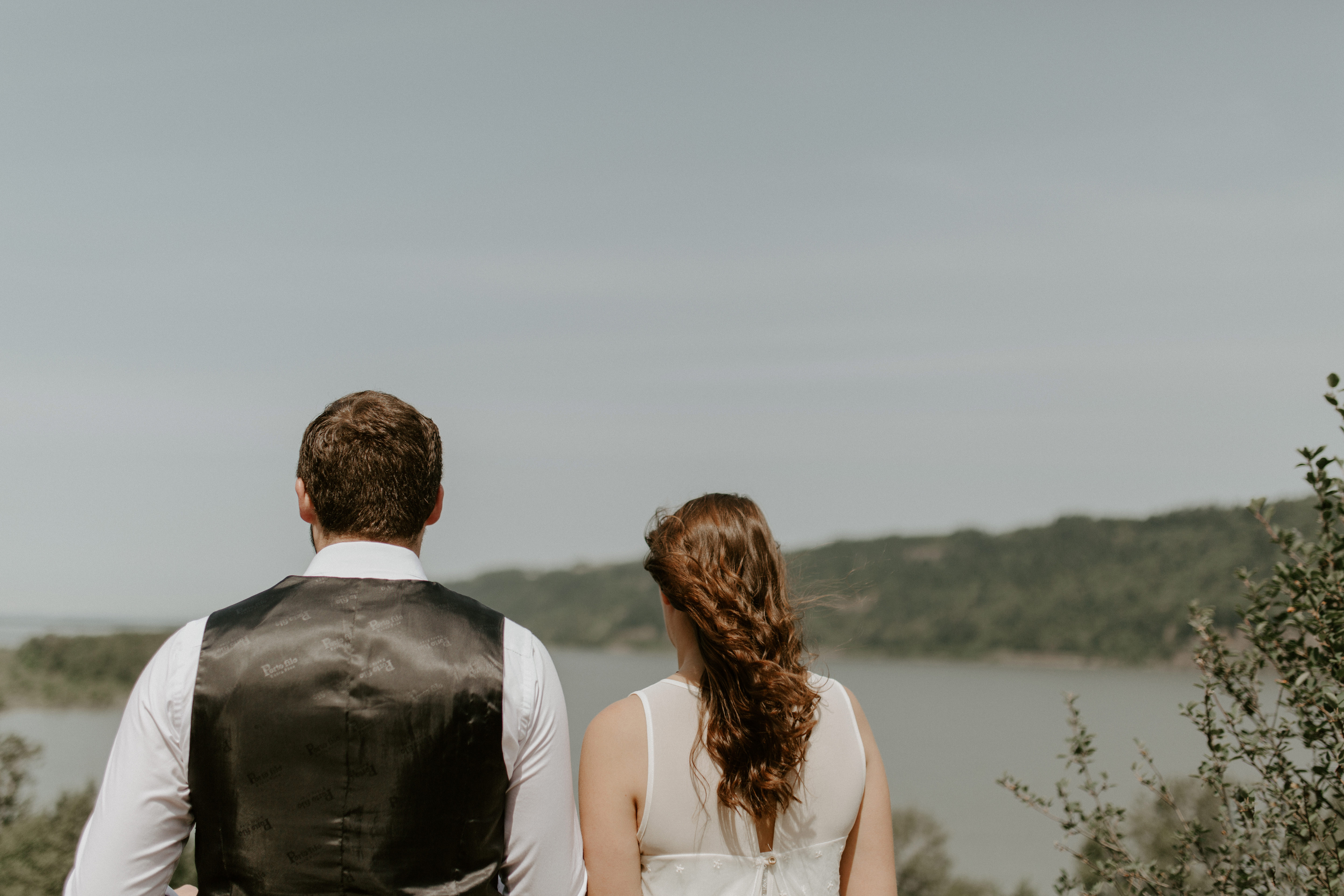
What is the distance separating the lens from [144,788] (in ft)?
5.07

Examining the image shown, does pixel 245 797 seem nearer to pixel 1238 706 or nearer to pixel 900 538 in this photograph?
pixel 1238 706

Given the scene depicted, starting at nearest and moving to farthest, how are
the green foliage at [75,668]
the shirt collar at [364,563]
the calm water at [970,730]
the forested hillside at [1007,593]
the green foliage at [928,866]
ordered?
the shirt collar at [364,563] → the calm water at [970,730] → the green foliage at [75,668] → the green foliage at [928,866] → the forested hillside at [1007,593]

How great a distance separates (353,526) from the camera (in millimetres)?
1720

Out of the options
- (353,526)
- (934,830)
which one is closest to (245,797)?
(353,526)

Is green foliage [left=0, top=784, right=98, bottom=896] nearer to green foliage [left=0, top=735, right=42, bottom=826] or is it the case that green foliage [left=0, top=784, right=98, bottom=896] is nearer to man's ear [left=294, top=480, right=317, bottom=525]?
green foliage [left=0, top=735, right=42, bottom=826]

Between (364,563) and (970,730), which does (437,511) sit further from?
(970,730)

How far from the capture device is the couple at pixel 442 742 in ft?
5.05

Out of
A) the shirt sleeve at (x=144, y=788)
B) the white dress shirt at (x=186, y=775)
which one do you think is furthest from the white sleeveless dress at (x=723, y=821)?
the shirt sleeve at (x=144, y=788)

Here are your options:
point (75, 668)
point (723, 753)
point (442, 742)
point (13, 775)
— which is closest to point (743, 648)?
point (723, 753)

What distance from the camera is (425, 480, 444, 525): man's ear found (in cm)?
182

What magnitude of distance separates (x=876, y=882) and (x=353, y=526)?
4.52 feet

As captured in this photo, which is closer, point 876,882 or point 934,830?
point 876,882

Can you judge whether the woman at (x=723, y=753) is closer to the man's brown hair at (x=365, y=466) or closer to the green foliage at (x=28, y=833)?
the man's brown hair at (x=365, y=466)

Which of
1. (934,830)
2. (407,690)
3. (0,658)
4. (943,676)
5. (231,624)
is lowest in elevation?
(943,676)
